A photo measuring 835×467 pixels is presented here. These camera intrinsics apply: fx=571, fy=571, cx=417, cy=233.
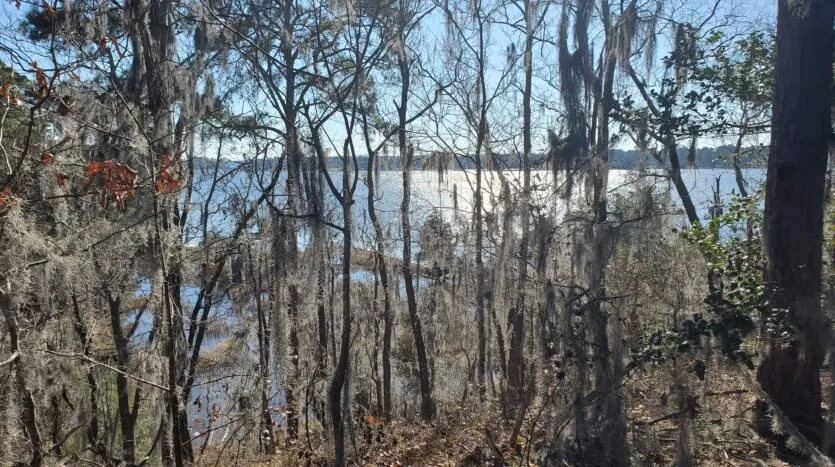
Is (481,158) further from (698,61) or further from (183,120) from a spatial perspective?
(183,120)

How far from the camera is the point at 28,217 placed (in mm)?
4859

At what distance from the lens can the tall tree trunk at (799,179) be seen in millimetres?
5277

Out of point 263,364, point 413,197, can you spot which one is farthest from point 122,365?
point 413,197

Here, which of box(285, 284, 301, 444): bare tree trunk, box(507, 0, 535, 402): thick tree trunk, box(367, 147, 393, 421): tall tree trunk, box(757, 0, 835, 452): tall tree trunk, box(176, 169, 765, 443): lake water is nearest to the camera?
box(757, 0, 835, 452): tall tree trunk

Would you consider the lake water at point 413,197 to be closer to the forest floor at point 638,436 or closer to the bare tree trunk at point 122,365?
the bare tree trunk at point 122,365

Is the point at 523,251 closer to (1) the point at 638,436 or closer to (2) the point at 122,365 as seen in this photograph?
(1) the point at 638,436

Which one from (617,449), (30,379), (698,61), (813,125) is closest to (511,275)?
(617,449)

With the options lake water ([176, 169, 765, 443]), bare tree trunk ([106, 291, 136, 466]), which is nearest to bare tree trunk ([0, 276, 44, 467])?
bare tree trunk ([106, 291, 136, 466])

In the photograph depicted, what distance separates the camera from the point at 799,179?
540 centimetres

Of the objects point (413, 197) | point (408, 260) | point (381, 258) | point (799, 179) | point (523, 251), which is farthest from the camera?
point (413, 197)

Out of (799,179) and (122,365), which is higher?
(799,179)

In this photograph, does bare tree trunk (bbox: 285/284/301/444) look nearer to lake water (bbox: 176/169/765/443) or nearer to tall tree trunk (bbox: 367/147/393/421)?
lake water (bbox: 176/169/765/443)

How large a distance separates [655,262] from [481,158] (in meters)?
5.05

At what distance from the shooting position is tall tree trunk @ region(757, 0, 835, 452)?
5277mm
